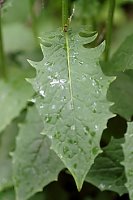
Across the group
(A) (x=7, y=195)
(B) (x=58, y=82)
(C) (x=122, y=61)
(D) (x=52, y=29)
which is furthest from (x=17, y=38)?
(B) (x=58, y=82)

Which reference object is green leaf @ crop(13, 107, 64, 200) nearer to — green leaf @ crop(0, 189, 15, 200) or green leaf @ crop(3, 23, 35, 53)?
green leaf @ crop(0, 189, 15, 200)

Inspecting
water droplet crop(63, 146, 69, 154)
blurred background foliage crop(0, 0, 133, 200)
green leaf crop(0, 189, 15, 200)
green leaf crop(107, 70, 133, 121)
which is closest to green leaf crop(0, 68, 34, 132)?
blurred background foliage crop(0, 0, 133, 200)

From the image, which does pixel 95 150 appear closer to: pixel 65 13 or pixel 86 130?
pixel 86 130

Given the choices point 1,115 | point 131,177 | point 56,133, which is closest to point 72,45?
point 56,133

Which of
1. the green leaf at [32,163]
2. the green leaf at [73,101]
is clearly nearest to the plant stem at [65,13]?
the green leaf at [73,101]

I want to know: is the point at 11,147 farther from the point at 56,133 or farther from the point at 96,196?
the point at 56,133

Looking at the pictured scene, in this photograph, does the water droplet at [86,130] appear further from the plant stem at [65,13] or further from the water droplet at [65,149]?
the plant stem at [65,13]
